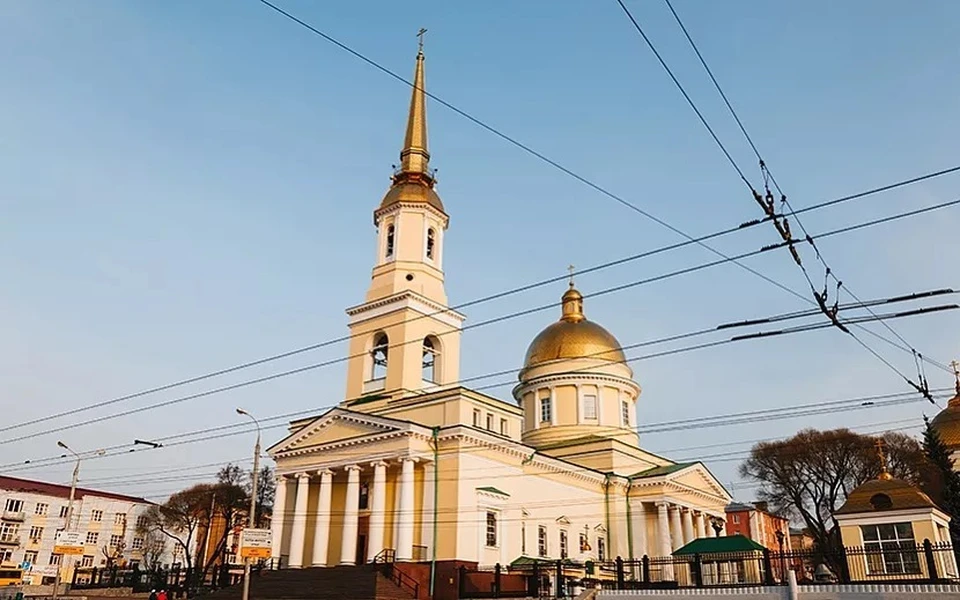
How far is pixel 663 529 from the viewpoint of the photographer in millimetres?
44344

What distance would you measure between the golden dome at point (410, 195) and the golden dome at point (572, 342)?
37.7 ft

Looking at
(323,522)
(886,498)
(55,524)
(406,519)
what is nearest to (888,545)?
(886,498)

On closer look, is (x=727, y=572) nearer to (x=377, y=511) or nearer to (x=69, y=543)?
(x=377, y=511)

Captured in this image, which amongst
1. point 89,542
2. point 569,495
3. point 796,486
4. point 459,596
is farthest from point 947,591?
point 89,542

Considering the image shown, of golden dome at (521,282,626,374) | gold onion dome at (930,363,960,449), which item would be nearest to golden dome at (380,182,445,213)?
golden dome at (521,282,626,374)

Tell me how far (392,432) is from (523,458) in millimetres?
7226

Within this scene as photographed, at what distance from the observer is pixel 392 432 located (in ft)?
116

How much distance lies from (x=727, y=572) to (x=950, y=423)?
3162cm

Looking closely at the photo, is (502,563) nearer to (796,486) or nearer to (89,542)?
(796,486)

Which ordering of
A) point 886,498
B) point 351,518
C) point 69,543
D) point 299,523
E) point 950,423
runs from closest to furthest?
point 886,498
point 69,543
point 351,518
point 299,523
point 950,423

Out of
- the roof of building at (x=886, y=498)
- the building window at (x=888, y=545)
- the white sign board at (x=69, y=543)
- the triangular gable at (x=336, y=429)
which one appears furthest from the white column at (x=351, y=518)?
the building window at (x=888, y=545)

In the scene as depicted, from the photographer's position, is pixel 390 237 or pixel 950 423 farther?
pixel 950 423

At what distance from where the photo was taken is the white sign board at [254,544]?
23.9 m

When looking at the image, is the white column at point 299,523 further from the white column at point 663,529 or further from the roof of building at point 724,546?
the white column at point 663,529
